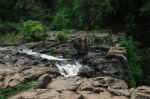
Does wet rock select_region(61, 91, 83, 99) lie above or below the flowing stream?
above

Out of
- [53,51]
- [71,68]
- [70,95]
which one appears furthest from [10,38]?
[70,95]

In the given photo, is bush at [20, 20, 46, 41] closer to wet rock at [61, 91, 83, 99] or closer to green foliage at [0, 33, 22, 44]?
green foliage at [0, 33, 22, 44]

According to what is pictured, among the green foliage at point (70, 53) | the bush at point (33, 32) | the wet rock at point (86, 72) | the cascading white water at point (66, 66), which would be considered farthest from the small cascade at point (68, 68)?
the bush at point (33, 32)

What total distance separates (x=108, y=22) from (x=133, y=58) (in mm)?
4448

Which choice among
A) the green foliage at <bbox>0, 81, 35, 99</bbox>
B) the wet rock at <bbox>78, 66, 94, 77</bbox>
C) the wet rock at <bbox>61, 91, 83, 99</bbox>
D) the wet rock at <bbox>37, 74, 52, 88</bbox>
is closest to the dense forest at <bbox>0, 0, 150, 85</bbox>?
the wet rock at <bbox>78, 66, 94, 77</bbox>

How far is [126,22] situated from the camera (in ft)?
59.5

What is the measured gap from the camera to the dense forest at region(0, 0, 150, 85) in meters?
16.0

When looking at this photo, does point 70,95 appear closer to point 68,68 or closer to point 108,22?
point 68,68

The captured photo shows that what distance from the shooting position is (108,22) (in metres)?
19.2

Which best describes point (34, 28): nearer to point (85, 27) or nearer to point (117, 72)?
point (85, 27)

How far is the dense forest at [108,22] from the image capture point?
631 inches

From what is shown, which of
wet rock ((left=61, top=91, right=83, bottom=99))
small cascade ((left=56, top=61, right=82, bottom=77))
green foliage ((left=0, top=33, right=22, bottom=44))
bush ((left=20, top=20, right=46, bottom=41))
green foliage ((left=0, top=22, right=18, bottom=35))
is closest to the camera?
wet rock ((left=61, top=91, right=83, bottom=99))

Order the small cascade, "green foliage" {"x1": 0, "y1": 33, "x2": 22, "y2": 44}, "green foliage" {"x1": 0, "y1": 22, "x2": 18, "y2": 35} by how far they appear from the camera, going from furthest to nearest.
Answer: "green foliage" {"x1": 0, "y1": 22, "x2": 18, "y2": 35} → "green foliage" {"x1": 0, "y1": 33, "x2": 22, "y2": 44} → the small cascade

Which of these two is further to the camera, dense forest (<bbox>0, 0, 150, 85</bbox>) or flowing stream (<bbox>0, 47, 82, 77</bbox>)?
dense forest (<bbox>0, 0, 150, 85</bbox>)
